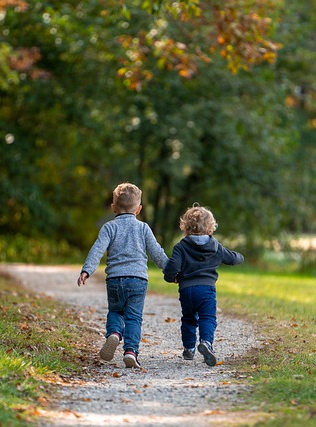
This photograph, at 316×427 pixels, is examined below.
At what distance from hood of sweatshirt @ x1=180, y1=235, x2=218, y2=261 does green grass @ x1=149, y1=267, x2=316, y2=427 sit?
0.98 m

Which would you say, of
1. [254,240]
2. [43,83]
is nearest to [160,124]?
[43,83]

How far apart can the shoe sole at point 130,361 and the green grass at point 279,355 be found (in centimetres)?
87

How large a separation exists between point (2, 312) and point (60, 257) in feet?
55.8

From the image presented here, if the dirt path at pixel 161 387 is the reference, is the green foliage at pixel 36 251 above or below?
below

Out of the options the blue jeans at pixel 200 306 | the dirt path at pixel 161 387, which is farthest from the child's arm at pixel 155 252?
the dirt path at pixel 161 387

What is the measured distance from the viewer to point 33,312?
11.0m

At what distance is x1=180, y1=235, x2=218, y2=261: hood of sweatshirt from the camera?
8.10 m

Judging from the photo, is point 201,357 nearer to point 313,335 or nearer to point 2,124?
point 313,335

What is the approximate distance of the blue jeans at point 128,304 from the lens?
26.2ft

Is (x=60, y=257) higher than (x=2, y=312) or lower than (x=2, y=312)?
lower

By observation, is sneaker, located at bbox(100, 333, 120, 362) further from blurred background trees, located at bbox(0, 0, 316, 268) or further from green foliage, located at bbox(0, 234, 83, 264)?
green foliage, located at bbox(0, 234, 83, 264)

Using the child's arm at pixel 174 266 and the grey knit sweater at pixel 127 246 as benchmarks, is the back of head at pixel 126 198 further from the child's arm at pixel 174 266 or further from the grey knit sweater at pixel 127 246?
the child's arm at pixel 174 266

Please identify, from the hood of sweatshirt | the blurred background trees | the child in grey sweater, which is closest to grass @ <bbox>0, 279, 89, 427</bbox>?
the child in grey sweater

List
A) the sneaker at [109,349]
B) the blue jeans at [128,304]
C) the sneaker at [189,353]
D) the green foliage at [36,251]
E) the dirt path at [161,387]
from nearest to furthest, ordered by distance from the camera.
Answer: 1. the dirt path at [161,387]
2. the sneaker at [109,349]
3. the blue jeans at [128,304]
4. the sneaker at [189,353]
5. the green foliage at [36,251]
